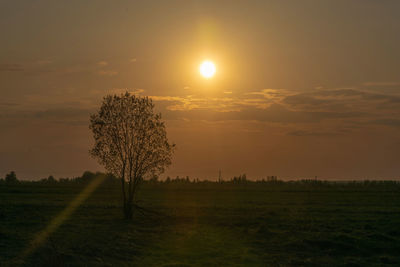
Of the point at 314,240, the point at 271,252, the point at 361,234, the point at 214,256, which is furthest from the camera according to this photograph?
the point at 361,234

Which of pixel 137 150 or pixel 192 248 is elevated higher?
pixel 137 150

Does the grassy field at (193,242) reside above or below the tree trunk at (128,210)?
below

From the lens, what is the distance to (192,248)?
25.4 m

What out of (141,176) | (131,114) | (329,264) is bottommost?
(329,264)

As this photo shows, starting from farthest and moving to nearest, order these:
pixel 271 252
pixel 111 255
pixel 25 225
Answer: pixel 25 225, pixel 271 252, pixel 111 255

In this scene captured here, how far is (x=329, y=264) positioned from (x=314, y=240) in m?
5.15

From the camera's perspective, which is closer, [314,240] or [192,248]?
[192,248]

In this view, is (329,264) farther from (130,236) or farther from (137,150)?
(137,150)

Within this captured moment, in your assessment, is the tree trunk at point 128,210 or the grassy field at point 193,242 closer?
the grassy field at point 193,242

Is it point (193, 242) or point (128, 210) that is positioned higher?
point (128, 210)

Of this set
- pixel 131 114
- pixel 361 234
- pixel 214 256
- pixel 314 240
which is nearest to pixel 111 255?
pixel 214 256

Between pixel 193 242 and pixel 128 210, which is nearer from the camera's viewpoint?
pixel 193 242

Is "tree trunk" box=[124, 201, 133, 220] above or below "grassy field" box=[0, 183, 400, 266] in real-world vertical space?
above

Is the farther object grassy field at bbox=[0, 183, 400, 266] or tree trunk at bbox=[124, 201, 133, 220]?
tree trunk at bbox=[124, 201, 133, 220]
